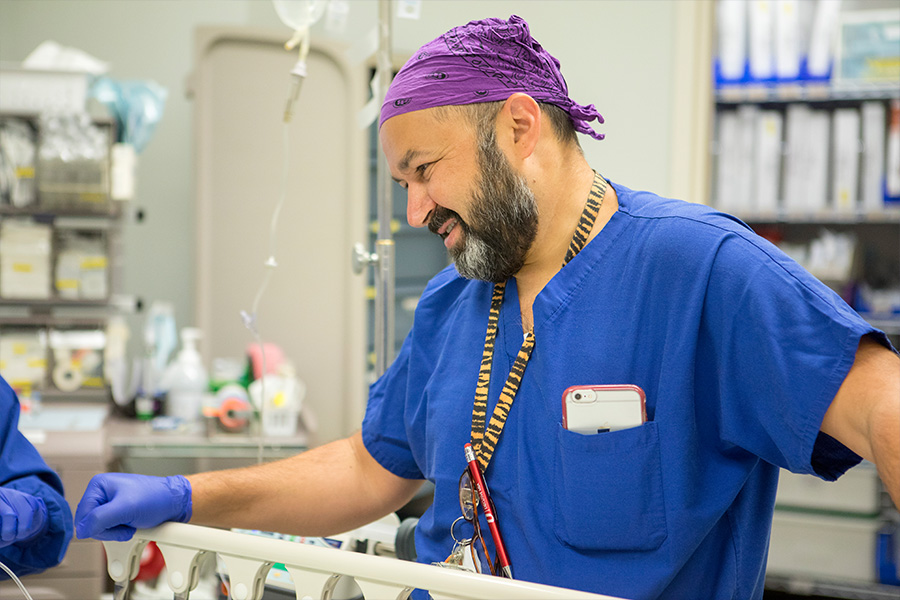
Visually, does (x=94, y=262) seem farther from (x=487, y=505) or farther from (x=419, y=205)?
(x=487, y=505)

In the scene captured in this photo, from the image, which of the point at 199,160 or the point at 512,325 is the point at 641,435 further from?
the point at 199,160

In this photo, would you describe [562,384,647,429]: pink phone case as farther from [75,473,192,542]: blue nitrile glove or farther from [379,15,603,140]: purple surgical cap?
[75,473,192,542]: blue nitrile glove

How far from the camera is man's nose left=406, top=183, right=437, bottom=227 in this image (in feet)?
3.93

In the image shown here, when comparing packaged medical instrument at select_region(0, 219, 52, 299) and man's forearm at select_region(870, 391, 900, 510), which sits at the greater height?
packaged medical instrument at select_region(0, 219, 52, 299)

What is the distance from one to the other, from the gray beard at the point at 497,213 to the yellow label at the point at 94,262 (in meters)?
1.97

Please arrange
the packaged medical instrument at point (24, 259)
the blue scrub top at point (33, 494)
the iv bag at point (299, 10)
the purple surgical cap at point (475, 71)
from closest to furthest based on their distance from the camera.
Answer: the purple surgical cap at point (475, 71) → the blue scrub top at point (33, 494) → the iv bag at point (299, 10) → the packaged medical instrument at point (24, 259)

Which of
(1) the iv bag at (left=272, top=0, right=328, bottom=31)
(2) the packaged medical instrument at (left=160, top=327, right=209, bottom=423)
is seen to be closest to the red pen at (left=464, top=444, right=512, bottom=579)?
(1) the iv bag at (left=272, top=0, right=328, bottom=31)

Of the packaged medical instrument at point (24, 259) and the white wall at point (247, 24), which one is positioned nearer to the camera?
the white wall at point (247, 24)

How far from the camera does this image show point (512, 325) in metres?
1.21

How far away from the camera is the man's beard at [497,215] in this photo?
45.4 inches

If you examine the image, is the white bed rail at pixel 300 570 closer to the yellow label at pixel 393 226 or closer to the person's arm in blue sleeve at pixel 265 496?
the person's arm in blue sleeve at pixel 265 496

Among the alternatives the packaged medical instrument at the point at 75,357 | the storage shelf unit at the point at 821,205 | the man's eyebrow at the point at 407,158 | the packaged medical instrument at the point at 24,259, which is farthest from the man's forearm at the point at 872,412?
the packaged medical instrument at the point at 24,259

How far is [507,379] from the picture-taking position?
45.8 inches

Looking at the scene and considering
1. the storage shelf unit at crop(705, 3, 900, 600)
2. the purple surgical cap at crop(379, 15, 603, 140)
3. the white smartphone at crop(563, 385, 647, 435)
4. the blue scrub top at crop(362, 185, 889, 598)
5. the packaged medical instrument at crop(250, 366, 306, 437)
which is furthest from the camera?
the storage shelf unit at crop(705, 3, 900, 600)
